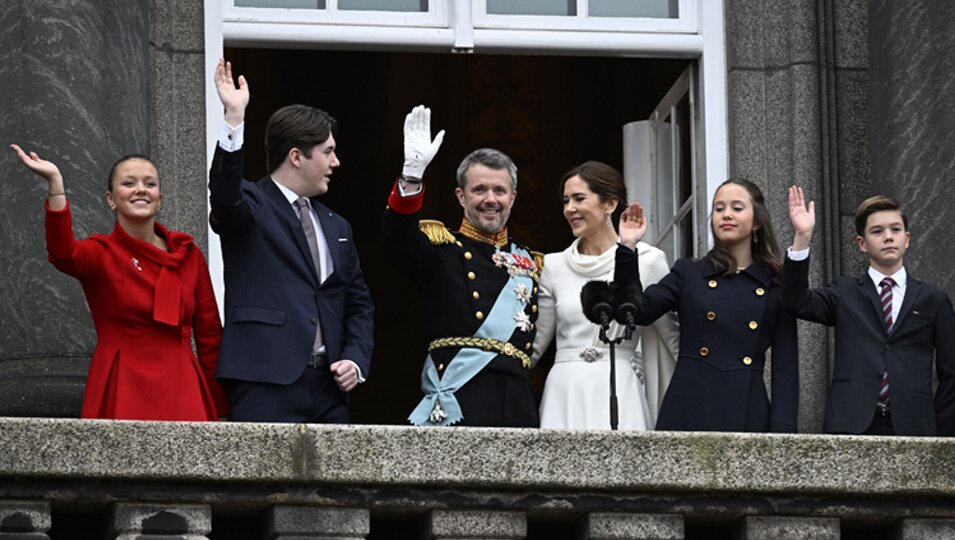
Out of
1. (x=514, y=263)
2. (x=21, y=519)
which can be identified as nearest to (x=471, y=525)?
(x=21, y=519)

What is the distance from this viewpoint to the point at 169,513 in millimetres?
8102

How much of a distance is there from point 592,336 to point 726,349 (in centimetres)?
56

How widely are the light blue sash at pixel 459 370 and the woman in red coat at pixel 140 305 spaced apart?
90 centimetres

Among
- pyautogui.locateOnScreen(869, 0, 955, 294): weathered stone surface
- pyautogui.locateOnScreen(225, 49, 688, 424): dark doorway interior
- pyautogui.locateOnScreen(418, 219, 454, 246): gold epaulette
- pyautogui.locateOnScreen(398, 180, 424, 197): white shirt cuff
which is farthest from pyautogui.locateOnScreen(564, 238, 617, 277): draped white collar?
pyautogui.locateOnScreen(225, 49, 688, 424): dark doorway interior

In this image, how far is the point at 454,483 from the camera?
8203 mm

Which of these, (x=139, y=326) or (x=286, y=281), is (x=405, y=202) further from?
(x=139, y=326)

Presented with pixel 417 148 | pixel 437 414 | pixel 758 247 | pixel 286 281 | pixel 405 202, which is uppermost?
pixel 417 148

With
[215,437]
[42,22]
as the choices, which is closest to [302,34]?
[42,22]

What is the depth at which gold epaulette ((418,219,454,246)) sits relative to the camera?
10414 millimetres

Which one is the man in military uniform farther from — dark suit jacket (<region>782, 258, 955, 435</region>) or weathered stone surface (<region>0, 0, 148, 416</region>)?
weathered stone surface (<region>0, 0, 148, 416</region>)

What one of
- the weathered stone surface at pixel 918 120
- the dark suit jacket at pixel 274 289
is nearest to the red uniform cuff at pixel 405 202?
the dark suit jacket at pixel 274 289

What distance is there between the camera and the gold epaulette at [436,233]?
34.2 ft

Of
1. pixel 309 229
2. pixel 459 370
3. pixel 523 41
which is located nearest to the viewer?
pixel 309 229

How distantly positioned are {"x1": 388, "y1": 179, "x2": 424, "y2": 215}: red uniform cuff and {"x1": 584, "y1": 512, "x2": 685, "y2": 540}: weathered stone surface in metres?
1.93
